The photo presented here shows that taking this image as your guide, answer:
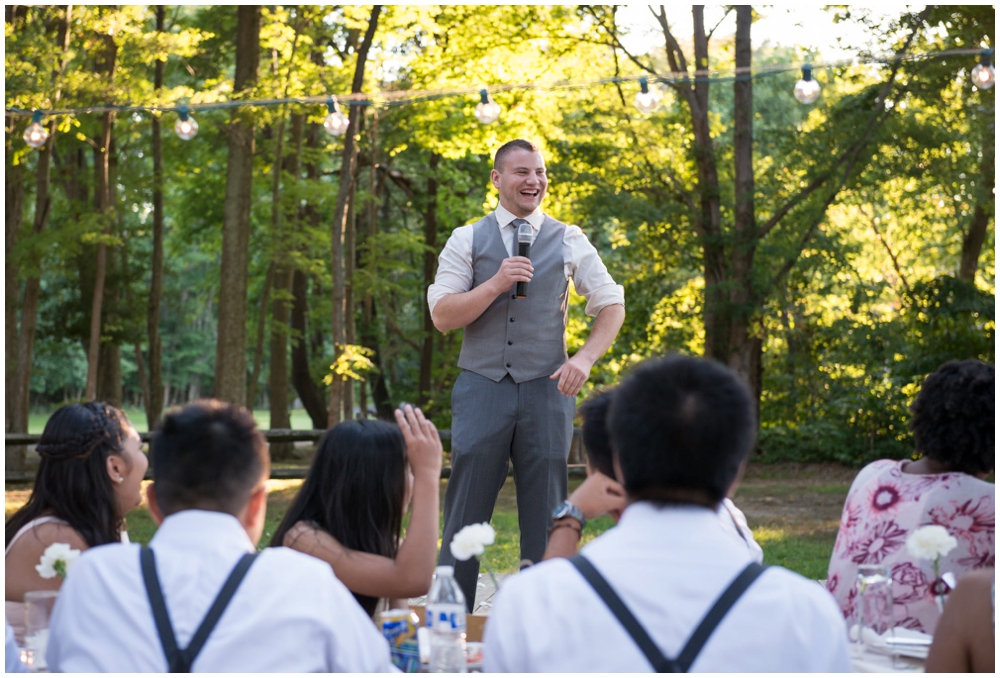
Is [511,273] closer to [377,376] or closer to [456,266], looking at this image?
[456,266]

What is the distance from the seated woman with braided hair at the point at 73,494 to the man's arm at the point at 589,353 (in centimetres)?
126

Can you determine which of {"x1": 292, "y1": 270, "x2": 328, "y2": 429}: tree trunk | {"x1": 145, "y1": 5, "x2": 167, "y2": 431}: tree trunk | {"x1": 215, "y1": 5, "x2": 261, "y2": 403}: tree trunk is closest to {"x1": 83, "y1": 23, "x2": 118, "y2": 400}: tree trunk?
{"x1": 145, "y1": 5, "x2": 167, "y2": 431}: tree trunk

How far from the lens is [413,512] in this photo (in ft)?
7.36

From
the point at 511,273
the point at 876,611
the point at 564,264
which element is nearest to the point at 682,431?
the point at 876,611

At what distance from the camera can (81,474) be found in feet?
8.08

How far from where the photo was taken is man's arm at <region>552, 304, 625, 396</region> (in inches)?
124

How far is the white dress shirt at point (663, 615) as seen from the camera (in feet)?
4.43

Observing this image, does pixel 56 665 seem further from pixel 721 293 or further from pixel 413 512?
pixel 721 293

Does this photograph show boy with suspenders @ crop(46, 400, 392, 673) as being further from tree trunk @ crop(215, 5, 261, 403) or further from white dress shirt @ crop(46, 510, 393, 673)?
tree trunk @ crop(215, 5, 261, 403)

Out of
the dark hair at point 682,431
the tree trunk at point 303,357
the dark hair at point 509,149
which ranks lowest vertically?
the tree trunk at point 303,357

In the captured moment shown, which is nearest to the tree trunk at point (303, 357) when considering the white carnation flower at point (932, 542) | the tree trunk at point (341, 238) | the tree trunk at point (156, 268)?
the tree trunk at point (156, 268)

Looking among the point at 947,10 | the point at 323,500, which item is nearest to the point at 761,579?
the point at 323,500

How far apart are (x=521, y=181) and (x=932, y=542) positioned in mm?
1930

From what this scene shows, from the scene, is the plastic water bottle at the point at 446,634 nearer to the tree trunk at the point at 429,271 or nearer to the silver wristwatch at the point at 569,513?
the silver wristwatch at the point at 569,513
